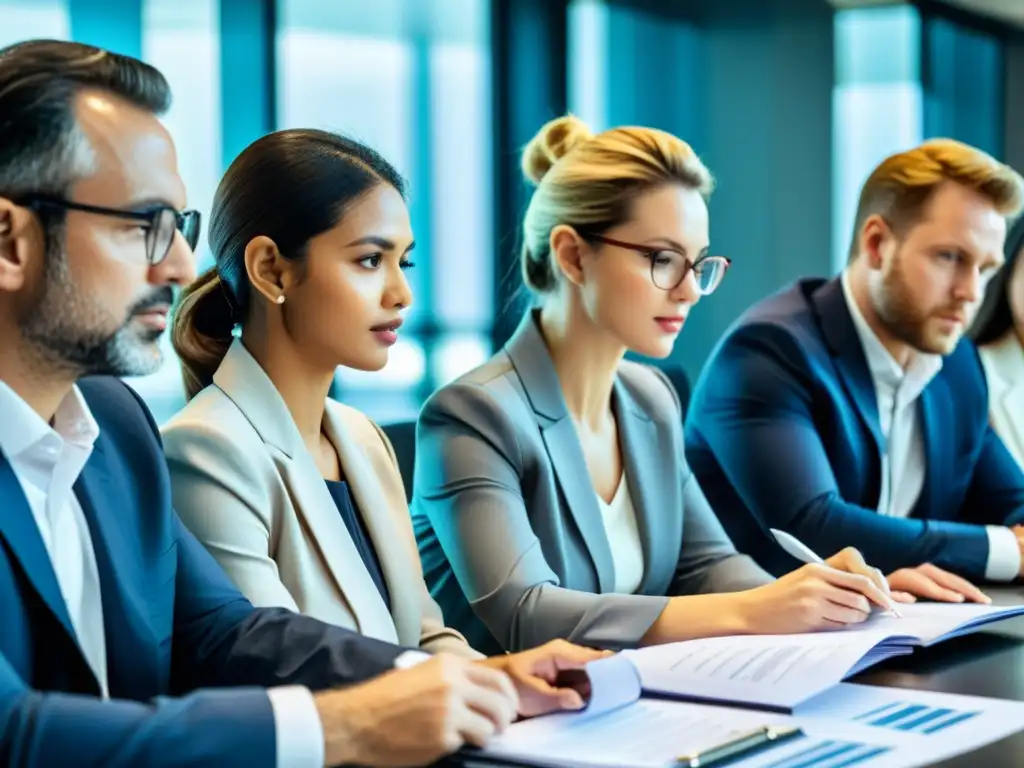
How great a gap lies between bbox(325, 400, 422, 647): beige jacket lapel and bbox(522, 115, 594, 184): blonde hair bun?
73cm

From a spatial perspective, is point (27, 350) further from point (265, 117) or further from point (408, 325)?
point (408, 325)

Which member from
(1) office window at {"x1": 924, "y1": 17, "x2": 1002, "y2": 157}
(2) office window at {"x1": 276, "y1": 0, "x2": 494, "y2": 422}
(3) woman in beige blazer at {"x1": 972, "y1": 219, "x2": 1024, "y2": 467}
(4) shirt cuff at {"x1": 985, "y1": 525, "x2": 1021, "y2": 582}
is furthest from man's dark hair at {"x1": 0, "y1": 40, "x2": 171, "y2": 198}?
(1) office window at {"x1": 924, "y1": 17, "x2": 1002, "y2": 157}

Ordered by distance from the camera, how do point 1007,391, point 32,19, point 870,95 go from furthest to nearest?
point 870,95
point 32,19
point 1007,391

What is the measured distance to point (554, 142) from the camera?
8.33 feet

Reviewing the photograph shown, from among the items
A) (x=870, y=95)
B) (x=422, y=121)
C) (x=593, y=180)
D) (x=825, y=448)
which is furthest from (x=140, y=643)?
(x=870, y=95)

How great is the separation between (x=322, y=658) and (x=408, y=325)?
500 centimetres

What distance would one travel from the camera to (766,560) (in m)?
2.85

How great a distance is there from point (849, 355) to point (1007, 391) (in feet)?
2.15

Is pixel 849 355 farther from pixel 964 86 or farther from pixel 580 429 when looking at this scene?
pixel 964 86

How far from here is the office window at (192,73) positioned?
18.0 ft

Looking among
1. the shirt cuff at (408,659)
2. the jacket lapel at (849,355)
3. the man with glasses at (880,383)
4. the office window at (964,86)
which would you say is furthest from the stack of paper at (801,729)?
the office window at (964,86)

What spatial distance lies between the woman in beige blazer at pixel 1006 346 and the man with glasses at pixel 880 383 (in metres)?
0.25

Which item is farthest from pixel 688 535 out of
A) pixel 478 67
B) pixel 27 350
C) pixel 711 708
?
pixel 478 67

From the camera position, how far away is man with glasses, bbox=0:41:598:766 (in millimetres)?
1197
